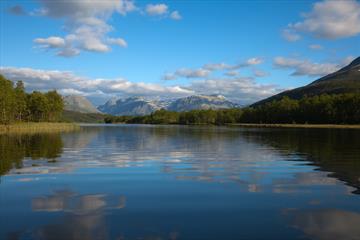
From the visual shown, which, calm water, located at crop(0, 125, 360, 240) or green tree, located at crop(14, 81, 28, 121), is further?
green tree, located at crop(14, 81, 28, 121)

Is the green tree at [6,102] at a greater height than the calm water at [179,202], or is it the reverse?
the green tree at [6,102]

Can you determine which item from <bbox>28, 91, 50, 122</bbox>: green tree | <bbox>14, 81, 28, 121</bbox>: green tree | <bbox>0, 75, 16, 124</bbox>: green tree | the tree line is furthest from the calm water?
<bbox>28, 91, 50, 122</bbox>: green tree

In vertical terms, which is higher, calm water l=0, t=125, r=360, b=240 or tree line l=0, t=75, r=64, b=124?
A: tree line l=0, t=75, r=64, b=124

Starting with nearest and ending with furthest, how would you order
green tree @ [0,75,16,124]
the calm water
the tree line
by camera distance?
the calm water → green tree @ [0,75,16,124] → the tree line

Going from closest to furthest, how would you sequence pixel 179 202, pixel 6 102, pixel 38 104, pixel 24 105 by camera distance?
pixel 179 202, pixel 6 102, pixel 24 105, pixel 38 104

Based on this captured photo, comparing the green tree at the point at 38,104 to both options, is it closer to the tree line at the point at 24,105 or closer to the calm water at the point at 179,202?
the tree line at the point at 24,105

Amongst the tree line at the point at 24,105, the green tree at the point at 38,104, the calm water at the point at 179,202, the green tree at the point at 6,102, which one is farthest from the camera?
the green tree at the point at 38,104

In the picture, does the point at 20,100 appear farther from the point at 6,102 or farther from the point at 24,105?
the point at 6,102

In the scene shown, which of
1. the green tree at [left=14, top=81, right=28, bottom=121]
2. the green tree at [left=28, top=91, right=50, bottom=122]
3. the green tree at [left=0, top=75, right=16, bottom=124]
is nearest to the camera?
the green tree at [left=0, top=75, right=16, bottom=124]

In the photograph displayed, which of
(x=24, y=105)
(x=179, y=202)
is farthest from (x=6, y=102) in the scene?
(x=179, y=202)

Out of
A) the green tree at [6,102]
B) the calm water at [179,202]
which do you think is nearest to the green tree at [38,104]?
the green tree at [6,102]

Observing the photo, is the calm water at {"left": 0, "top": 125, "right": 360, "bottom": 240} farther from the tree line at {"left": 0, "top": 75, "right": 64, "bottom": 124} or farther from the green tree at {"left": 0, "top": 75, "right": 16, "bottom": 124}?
the tree line at {"left": 0, "top": 75, "right": 64, "bottom": 124}

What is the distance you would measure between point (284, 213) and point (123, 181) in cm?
1266

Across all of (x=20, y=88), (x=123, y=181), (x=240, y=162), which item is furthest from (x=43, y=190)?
(x=20, y=88)
